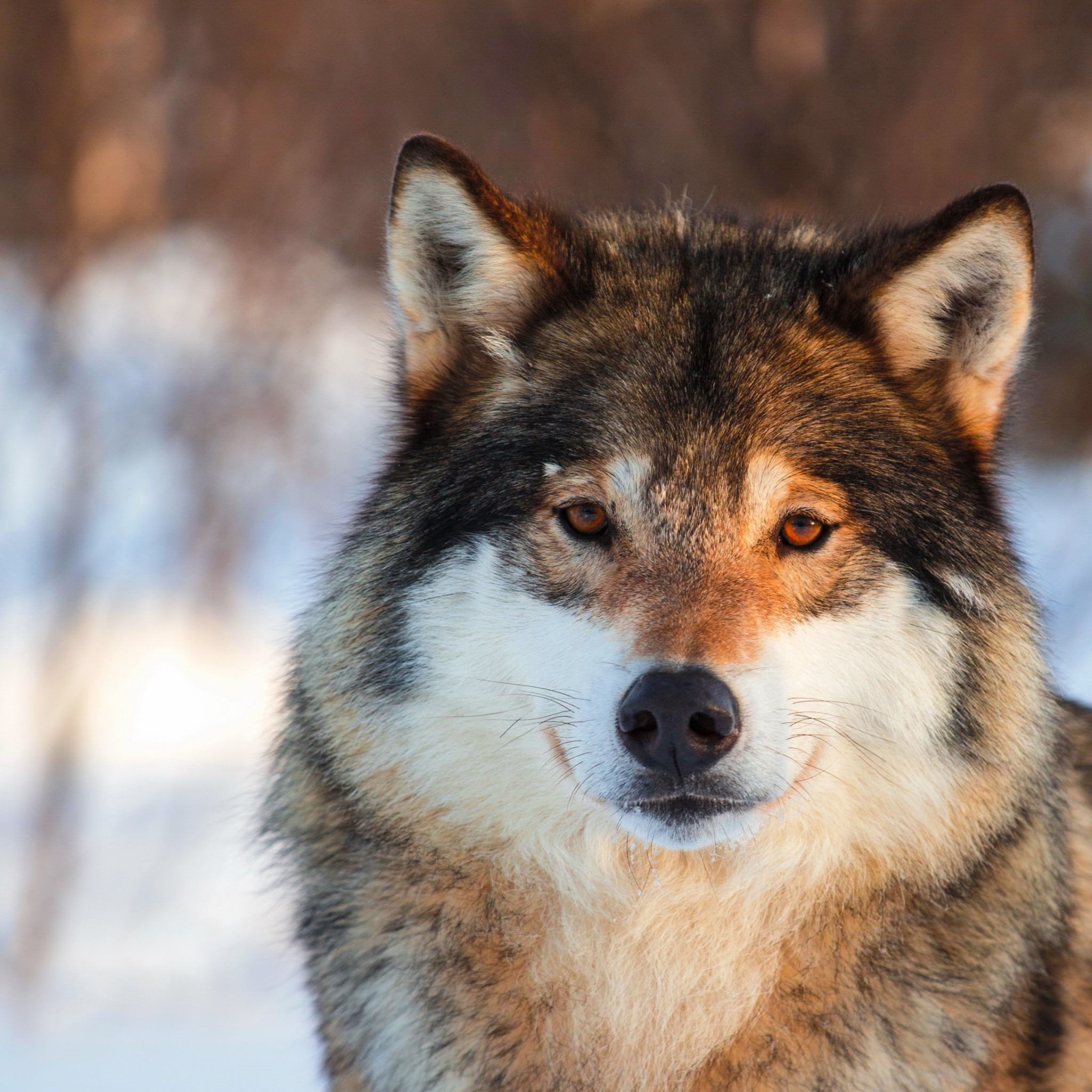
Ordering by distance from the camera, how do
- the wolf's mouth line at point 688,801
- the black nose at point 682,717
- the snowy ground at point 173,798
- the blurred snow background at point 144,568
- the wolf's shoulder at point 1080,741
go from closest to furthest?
the black nose at point 682,717 → the wolf's mouth line at point 688,801 → the wolf's shoulder at point 1080,741 → the snowy ground at point 173,798 → the blurred snow background at point 144,568

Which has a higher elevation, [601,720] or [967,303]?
[967,303]

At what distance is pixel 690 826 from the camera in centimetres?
229

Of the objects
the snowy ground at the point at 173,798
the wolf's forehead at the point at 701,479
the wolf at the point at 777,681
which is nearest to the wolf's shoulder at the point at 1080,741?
the wolf at the point at 777,681

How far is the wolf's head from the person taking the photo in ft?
7.53

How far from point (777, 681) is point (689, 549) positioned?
312 millimetres

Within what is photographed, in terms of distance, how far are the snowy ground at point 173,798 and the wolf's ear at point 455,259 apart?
11.5 feet

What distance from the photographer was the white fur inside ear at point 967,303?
2.54 metres

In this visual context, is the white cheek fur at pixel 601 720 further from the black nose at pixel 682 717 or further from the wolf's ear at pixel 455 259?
the wolf's ear at pixel 455 259

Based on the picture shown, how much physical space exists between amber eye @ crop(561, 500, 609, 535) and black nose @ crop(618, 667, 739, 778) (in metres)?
0.40

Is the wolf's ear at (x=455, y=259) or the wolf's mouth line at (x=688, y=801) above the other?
the wolf's ear at (x=455, y=259)

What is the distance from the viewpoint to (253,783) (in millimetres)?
3217

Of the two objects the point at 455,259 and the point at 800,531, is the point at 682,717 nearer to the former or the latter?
the point at 800,531

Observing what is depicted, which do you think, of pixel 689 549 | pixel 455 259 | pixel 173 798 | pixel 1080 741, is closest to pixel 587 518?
pixel 689 549

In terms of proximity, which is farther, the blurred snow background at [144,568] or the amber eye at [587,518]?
the blurred snow background at [144,568]
